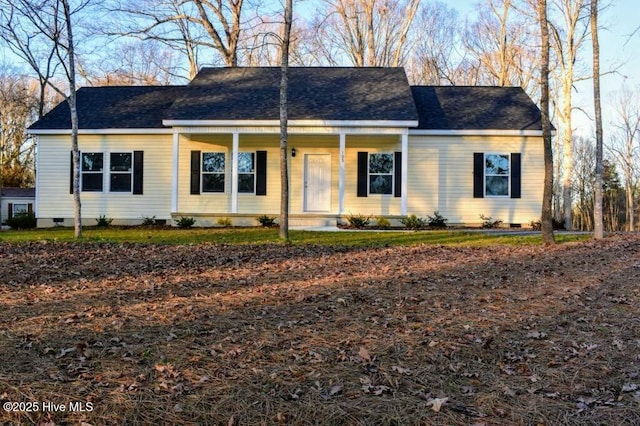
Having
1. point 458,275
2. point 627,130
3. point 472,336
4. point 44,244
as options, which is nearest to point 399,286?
point 458,275

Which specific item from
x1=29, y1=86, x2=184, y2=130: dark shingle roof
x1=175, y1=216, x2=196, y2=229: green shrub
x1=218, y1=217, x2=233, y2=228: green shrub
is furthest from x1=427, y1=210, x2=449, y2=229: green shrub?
x1=29, y1=86, x2=184, y2=130: dark shingle roof

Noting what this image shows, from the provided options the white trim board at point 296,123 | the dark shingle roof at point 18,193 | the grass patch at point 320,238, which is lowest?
the grass patch at point 320,238

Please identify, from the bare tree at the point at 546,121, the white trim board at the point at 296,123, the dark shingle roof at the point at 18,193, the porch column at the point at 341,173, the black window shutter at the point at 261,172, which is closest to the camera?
the bare tree at the point at 546,121

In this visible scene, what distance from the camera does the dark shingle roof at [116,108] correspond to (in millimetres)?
16750

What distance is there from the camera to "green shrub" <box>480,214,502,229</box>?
16.0 metres

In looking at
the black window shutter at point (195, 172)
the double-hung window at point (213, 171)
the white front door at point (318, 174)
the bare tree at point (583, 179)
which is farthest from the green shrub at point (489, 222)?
the bare tree at point (583, 179)

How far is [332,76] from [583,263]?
1206 centimetres

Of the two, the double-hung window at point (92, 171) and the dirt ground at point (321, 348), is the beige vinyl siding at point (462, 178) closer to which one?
the dirt ground at point (321, 348)

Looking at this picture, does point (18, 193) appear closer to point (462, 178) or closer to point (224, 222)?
point (224, 222)

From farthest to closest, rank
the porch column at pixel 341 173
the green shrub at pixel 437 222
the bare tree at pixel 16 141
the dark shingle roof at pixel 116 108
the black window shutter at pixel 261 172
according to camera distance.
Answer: the bare tree at pixel 16 141 < the dark shingle roof at pixel 116 108 < the black window shutter at pixel 261 172 < the green shrub at pixel 437 222 < the porch column at pixel 341 173

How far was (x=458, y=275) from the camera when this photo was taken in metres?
7.17

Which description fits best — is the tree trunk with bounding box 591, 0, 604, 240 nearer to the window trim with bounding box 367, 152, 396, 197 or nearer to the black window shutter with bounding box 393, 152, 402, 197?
the black window shutter with bounding box 393, 152, 402, 197

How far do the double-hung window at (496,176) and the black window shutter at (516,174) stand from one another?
0.59ft

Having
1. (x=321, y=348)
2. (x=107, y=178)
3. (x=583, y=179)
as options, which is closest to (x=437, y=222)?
(x=107, y=178)
